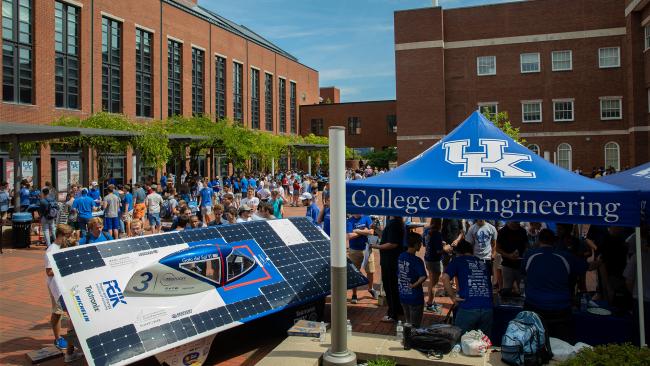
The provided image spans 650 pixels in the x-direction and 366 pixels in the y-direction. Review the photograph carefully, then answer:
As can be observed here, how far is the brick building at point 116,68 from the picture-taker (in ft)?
92.4

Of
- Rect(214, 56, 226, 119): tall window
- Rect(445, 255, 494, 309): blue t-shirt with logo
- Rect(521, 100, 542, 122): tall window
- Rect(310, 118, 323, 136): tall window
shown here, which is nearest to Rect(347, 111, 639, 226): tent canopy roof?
Rect(445, 255, 494, 309): blue t-shirt with logo

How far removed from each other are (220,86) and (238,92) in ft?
11.6

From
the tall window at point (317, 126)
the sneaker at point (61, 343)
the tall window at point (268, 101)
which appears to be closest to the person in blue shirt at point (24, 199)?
the sneaker at point (61, 343)

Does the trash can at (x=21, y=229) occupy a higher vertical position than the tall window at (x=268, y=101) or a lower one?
lower

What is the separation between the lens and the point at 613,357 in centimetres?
464

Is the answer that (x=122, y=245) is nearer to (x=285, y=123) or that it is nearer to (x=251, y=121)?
(x=251, y=121)

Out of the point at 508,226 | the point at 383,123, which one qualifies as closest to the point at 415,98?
the point at 383,123

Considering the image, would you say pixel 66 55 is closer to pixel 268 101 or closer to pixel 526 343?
pixel 268 101

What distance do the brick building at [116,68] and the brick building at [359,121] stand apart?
1278 cm

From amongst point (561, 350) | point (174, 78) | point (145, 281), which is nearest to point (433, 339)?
point (561, 350)

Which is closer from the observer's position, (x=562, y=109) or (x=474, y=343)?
(x=474, y=343)

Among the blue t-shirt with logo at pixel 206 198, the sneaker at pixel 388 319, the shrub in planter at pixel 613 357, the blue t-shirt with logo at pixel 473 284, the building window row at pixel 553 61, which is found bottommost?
the sneaker at pixel 388 319

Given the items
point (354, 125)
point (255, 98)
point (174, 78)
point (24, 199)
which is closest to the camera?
point (24, 199)

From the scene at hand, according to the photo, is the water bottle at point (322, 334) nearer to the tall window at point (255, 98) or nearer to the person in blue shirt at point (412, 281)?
the person in blue shirt at point (412, 281)
